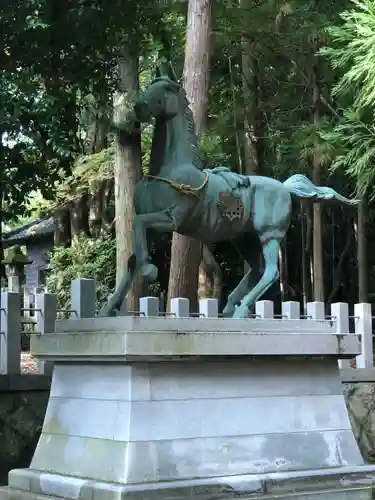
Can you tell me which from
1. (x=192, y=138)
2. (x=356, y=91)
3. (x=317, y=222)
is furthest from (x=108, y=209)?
(x=192, y=138)

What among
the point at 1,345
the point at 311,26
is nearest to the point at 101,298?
the point at 311,26

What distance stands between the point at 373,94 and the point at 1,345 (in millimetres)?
6195

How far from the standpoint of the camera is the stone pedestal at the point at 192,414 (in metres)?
4.99

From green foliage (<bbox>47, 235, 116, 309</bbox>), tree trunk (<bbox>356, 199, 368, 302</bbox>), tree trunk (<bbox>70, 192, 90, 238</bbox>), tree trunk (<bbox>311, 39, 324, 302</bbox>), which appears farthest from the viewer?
tree trunk (<bbox>70, 192, 90, 238</bbox>)

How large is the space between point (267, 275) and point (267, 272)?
0.08 feet

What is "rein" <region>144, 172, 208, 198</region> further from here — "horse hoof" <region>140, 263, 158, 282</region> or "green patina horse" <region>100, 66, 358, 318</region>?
"horse hoof" <region>140, 263, 158, 282</region>

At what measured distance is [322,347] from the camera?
19.0 feet

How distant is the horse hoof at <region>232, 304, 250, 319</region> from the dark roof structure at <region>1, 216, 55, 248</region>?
15.5 meters

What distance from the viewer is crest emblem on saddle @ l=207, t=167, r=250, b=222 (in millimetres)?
6074

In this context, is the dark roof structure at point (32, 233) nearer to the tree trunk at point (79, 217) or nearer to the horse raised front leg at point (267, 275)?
the tree trunk at point (79, 217)

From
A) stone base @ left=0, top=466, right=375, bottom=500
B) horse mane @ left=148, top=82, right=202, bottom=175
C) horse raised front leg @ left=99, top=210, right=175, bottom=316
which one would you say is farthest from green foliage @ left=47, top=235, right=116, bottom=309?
stone base @ left=0, top=466, right=375, bottom=500

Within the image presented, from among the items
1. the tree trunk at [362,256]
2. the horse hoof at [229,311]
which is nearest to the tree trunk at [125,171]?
the horse hoof at [229,311]

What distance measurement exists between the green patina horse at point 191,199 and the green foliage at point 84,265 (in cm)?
993

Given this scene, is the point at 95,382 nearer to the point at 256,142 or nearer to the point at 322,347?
the point at 322,347
